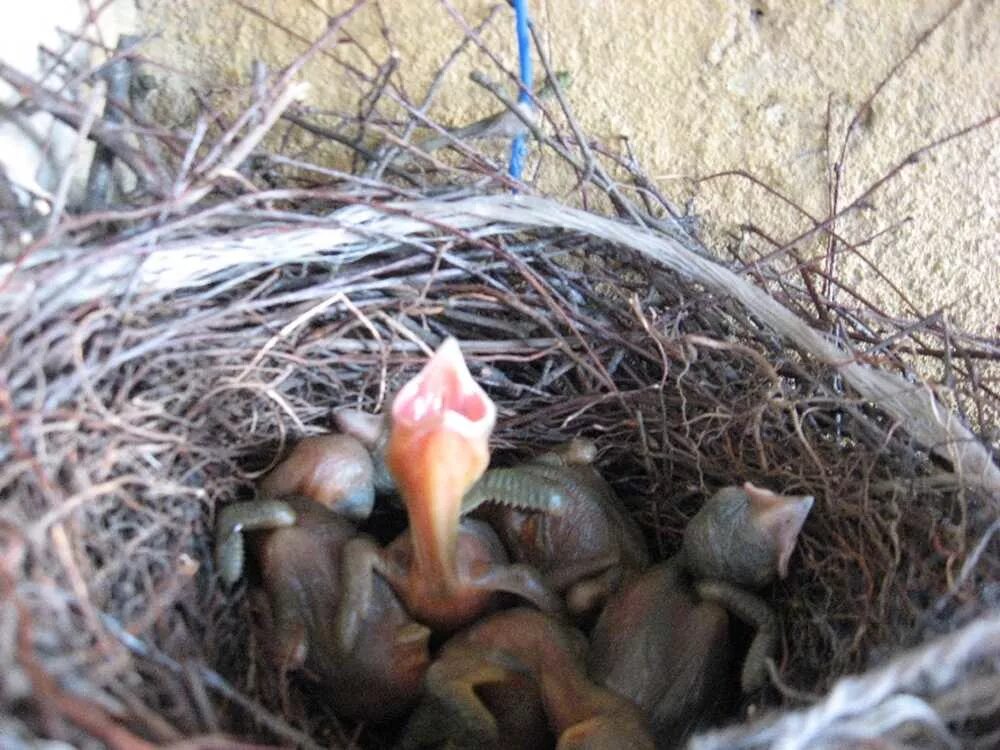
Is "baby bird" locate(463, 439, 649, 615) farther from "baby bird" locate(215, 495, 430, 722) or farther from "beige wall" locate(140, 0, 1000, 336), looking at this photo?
"beige wall" locate(140, 0, 1000, 336)

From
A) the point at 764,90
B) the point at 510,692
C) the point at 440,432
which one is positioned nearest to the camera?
the point at 440,432

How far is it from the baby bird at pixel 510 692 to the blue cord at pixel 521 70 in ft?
1.65

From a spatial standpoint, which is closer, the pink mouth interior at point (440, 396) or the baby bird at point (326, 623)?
the pink mouth interior at point (440, 396)

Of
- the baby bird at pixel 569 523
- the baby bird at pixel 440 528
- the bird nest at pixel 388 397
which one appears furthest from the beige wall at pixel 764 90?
the baby bird at pixel 440 528

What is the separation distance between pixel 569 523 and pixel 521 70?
525 millimetres

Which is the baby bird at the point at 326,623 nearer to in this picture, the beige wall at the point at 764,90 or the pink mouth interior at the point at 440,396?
the pink mouth interior at the point at 440,396

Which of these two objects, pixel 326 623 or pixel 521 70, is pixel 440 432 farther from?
pixel 521 70

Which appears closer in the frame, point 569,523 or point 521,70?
point 569,523

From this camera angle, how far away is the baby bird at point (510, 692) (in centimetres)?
91

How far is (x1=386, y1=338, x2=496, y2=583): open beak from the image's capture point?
0.85 metres

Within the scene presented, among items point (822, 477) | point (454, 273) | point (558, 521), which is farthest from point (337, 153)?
point (822, 477)

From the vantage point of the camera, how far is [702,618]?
3.19 ft

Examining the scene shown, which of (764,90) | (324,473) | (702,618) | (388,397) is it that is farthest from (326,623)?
(764,90)

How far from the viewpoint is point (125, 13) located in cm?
123
